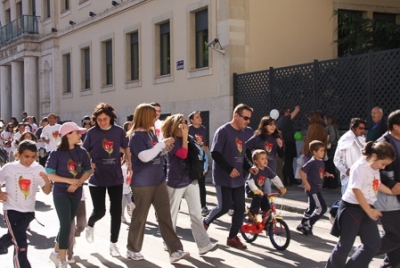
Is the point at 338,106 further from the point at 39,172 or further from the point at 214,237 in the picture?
the point at 39,172

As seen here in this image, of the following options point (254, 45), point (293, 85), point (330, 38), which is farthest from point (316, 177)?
point (330, 38)

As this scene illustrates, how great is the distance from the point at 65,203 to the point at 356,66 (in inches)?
386

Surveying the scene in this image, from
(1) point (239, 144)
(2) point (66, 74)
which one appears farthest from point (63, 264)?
(2) point (66, 74)

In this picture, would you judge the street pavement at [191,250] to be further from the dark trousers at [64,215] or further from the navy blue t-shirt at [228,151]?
the navy blue t-shirt at [228,151]

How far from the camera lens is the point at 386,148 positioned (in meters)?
5.42

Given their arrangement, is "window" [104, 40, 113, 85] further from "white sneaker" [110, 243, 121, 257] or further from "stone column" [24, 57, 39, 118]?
"white sneaker" [110, 243, 121, 257]

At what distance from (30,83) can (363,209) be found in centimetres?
2769

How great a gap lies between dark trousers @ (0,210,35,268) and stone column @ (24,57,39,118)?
25942mm

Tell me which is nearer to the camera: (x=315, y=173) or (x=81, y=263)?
(x=81, y=263)

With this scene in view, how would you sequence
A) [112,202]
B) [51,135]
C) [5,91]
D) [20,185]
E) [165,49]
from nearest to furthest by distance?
[20,185], [112,202], [51,135], [165,49], [5,91]

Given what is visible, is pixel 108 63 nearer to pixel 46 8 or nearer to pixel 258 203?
pixel 46 8

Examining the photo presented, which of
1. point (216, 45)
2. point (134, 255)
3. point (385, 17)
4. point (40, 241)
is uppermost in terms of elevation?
point (385, 17)

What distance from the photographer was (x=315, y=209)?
346 inches

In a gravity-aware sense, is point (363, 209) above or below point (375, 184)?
below
